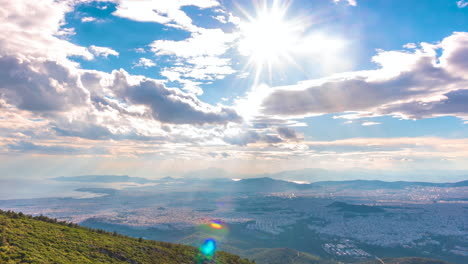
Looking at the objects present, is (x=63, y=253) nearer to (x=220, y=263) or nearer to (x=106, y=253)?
(x=106, y=253)

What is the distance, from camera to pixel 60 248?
3875 centimetres

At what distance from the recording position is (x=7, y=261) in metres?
26.8

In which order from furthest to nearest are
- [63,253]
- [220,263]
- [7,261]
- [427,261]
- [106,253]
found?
[427,261] < [220,263] < [106,253] < [63,253] < [7,261]

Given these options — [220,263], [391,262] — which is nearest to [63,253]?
[220,263]

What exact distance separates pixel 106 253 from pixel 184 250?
93.4ft

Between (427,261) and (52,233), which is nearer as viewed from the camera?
(52,233)

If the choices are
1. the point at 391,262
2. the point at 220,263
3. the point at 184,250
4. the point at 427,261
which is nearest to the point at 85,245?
the point at 184,250

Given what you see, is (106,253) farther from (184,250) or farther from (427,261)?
(427,261)

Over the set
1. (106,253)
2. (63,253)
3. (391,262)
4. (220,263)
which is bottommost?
(391,262)

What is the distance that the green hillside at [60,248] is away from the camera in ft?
101

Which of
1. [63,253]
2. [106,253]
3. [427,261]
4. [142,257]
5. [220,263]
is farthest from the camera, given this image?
[427,261]

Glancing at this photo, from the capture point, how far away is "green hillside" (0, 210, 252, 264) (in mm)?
30786

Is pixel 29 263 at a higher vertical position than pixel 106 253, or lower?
higher

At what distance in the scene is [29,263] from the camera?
28.4 meters
